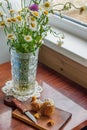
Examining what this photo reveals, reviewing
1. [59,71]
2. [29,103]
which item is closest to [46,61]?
[59,71]

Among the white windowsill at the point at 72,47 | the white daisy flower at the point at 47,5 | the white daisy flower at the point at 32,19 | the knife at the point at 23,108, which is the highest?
the white daisy flower at the point at 47,5

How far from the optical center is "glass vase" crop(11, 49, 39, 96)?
1096 millimetres

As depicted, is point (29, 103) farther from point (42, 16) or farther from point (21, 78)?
point (42, 16)

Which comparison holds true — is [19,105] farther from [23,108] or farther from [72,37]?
[72,37]

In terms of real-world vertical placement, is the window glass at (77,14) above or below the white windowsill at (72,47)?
above

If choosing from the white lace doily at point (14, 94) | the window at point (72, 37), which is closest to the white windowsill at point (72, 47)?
the window at point (72, 37)

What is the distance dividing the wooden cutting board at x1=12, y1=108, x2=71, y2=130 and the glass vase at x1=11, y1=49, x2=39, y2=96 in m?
0.12

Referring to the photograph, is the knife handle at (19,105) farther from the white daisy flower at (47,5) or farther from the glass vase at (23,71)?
the white daisy flower at (47,5)

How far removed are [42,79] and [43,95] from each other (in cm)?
16

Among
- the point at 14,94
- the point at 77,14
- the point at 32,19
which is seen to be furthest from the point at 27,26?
the point at 77,14

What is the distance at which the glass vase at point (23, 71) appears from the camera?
3.59 feet

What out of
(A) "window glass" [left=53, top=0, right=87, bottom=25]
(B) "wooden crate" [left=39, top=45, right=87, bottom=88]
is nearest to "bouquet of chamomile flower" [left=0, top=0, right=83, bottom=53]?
(B) "wooden crate" [left=39, top=45, right=87, bottom=88]

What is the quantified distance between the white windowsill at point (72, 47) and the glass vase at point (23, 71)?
0.87 feet

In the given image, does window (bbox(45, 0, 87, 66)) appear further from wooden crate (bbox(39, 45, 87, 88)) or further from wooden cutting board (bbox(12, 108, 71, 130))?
wooden cutting board (bbox(12, 108, 71, 130))
